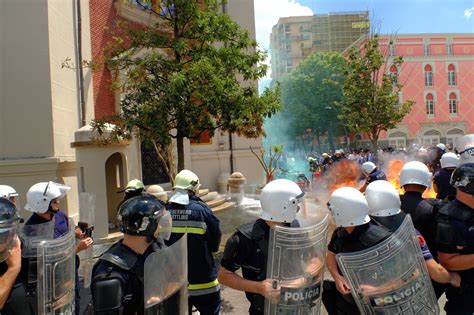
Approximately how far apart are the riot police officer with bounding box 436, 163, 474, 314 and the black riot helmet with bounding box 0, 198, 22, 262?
2790 millimetres

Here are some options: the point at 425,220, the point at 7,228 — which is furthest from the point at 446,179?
the point at 7,228

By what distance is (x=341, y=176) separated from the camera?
12797mm

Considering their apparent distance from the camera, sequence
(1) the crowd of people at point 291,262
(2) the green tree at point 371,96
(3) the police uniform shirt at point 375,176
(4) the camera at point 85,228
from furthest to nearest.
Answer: (2) the green tree at point 371,96 → (3) the police uniform shirt at point 375,176 → (4) the camera at point 85,228 → (1) the crowd of people at point 291,262

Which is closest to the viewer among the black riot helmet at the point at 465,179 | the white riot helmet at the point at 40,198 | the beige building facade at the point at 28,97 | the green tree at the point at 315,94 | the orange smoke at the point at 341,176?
the black riot helmet at the point at 465,179

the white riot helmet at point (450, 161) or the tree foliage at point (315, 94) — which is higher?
the tree foliage at point (315, 94)

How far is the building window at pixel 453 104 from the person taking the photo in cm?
5209

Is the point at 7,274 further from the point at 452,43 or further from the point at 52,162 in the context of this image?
the point at 452,43

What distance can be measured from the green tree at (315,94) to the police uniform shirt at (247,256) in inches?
1788

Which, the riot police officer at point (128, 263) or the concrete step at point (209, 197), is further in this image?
the concrete step at point (209, 197)

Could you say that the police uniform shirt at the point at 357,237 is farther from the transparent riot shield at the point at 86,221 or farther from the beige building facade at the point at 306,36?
the beige building facade at the point at 306,36

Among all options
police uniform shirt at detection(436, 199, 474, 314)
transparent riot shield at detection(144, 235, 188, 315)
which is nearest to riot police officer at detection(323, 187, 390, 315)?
police uniform shirt at detection(436, 199, 474, 314)

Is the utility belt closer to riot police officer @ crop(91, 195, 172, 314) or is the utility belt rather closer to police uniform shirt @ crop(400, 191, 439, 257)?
riot police officer @ crop(91, 195, 172, 314)

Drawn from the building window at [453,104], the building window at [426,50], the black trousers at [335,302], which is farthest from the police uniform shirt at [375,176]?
the building window at [453,104]

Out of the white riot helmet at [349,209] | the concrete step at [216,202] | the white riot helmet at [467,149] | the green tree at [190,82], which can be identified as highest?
the green tree at [190,82]
